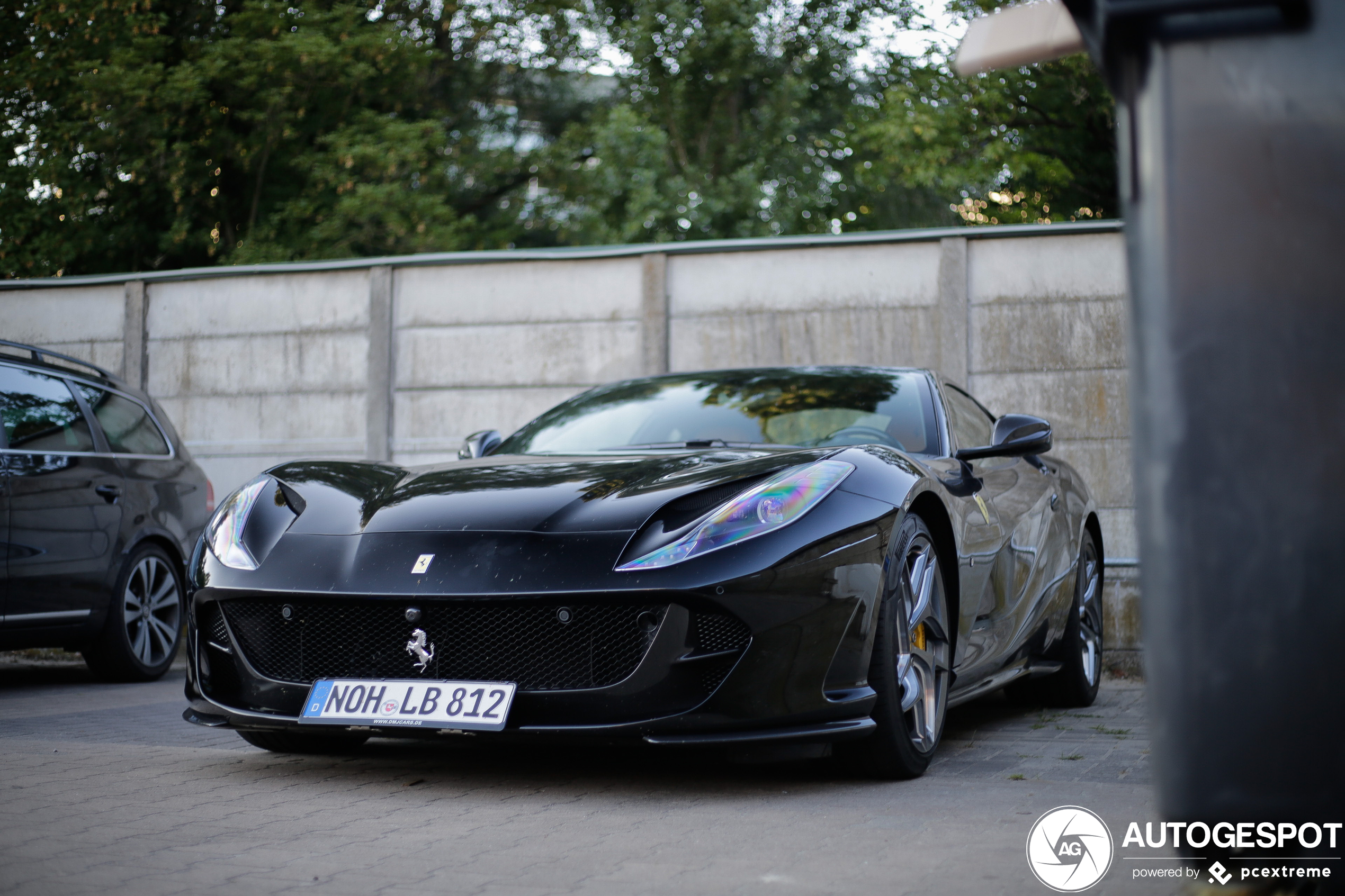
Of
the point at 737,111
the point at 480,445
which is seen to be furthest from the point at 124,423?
the point at 737,111

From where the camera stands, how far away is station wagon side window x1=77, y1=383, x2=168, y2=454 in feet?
23.6

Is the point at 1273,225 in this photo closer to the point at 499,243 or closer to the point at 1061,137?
the point at 1061,137

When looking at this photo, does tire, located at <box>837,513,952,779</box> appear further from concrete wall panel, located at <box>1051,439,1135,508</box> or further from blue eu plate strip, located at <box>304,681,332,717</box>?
concrete wall panel, located at <box>1051,439,1135,508</box>

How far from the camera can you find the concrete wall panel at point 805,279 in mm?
9602

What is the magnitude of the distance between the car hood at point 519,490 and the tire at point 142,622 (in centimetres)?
290

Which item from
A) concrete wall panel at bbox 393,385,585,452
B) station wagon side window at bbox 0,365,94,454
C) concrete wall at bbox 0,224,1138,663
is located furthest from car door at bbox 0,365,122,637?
concrete wall at bbox 0,224,1138,663

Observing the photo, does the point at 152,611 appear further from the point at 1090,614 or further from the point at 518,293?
the point at 1090,614

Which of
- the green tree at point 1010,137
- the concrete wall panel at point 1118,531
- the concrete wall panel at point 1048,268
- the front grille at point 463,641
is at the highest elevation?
the green tree at point 1010,137

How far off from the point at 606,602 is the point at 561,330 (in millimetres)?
6839

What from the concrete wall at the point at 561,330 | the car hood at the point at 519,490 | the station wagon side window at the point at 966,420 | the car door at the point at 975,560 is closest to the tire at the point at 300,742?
the car hood at the point at 519,490

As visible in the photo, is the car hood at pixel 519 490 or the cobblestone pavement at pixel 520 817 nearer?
the cobblestone pavement at pixel 520 817

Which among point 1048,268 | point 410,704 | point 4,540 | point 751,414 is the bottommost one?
point 410,704

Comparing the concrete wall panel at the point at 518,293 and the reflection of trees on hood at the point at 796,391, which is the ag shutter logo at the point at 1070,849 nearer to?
the reflection of trees on hood at the point at 796,391

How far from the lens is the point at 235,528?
4172mm
